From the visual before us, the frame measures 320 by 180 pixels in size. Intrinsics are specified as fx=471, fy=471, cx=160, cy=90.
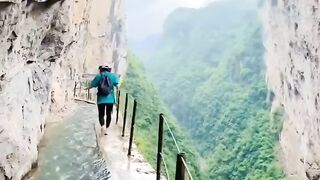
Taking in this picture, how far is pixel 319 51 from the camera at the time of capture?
1583 cm

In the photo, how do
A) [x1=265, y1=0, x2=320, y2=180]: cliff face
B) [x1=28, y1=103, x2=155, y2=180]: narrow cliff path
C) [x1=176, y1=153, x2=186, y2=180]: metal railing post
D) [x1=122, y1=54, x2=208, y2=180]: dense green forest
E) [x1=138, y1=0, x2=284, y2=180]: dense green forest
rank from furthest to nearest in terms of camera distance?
1. [x1=138, y1=0, x2=284, y2=180]: dense green forest
2. [x1=122, y1=54, x2=208, y2=180]: dense green forest
3. [x1=265, y1=0, x2=320, y2=180]: cliff face
4. [x1=28, y1=103, x2=155, y2=180]: narrow cliff path
5. [x1=176, y1=153, x2=186, y2=180]: metal railing post

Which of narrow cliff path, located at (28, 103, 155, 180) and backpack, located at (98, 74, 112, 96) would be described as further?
backpack, located at (98, 74, 112, 96)

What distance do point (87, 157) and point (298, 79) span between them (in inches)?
589

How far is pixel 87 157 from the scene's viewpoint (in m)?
6.88

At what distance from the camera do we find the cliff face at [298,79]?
16627 millimetres

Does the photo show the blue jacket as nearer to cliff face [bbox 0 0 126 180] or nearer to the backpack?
the backpack

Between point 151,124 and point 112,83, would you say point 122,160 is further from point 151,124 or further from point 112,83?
point 151,124

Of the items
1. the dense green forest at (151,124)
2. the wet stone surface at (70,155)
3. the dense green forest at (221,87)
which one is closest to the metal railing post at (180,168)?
the wet stone surface at (70,155)

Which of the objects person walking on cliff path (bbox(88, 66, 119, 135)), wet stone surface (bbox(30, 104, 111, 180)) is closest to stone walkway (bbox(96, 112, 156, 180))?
wet stone surface (bbox(30, 104, 111, 180))

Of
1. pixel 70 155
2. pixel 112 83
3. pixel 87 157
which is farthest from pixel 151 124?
pixel 87 157

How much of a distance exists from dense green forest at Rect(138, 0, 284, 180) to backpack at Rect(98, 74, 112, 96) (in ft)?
62.2

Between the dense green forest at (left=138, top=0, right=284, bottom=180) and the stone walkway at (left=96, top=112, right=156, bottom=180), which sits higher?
the stone walkway at (left=96, top=112, right=156, bottom=180)

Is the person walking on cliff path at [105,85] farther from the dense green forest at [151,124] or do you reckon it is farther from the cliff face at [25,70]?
the dense green forest at [151,124]

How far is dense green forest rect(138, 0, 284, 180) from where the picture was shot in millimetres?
30688
